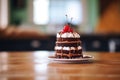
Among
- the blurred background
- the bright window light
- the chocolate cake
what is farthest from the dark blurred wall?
the chocolate cake

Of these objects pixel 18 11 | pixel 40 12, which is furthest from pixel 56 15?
pixel 18 11

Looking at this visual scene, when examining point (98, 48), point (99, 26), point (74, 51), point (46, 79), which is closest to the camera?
point (46, 79)

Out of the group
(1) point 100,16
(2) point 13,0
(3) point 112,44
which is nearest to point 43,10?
(2) point 13,0

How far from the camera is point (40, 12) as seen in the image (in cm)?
693

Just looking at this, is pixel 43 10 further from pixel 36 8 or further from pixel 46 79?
pixel 46 79

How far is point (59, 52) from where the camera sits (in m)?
1.51

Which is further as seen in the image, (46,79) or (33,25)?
(33,25)

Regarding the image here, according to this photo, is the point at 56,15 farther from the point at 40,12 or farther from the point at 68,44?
the point at 68,44

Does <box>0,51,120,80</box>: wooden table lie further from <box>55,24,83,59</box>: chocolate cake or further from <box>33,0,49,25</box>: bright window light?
<box>33,0,49,25</box>: bright window light

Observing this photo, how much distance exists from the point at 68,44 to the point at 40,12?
5497 millimetres

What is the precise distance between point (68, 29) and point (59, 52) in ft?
0.34

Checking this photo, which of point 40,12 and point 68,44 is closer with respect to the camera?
point 68,44

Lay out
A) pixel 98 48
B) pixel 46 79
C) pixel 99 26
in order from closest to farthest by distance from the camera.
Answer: pixel 46 79 < pixel 98 48 < pixel 99 26

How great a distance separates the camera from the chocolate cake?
1481mm
